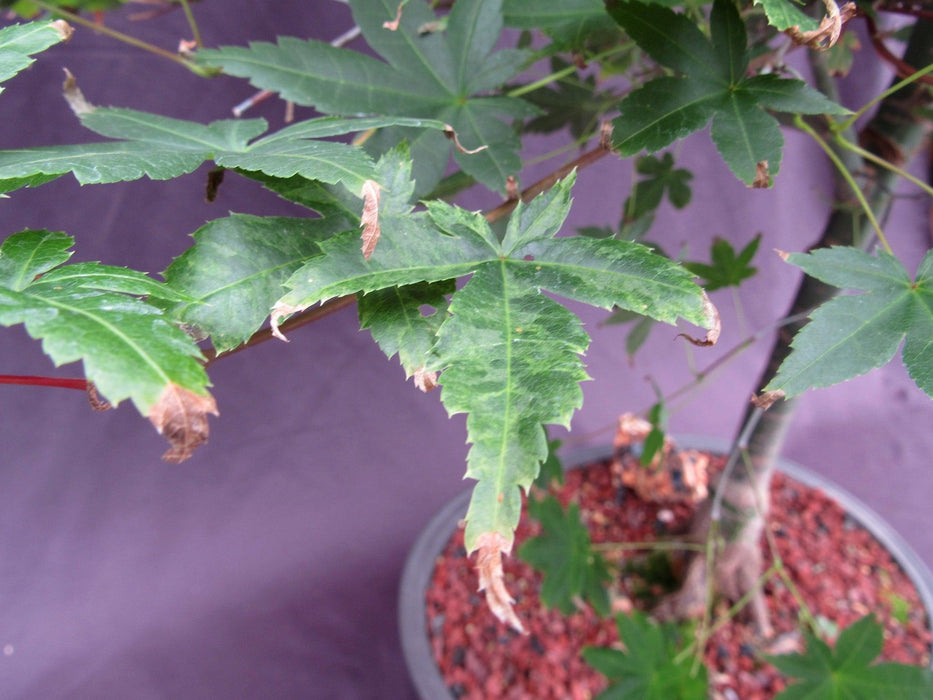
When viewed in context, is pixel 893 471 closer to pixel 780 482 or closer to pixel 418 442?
pixel 780 482

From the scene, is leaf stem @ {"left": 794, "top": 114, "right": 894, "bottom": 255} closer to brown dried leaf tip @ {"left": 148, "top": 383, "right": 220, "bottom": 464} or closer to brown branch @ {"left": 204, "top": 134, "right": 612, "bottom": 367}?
brown branch @ {"left": 204, "top": 134, "right": 612, "bottom": 367}

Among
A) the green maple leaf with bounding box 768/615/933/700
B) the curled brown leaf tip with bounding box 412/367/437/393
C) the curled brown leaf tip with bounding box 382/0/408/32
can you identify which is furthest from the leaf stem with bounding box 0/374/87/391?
the green maple leaf with bounding box 768/615/933/700

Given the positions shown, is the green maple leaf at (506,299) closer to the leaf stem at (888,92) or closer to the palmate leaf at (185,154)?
the palmate leaf at (185,154)


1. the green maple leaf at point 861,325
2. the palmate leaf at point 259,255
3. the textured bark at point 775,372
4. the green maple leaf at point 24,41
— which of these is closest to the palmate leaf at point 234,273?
the palmate leaf at point 259,255

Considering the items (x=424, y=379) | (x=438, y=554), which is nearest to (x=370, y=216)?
(x=424, y=379)

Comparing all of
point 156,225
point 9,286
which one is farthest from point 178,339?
point 156,225

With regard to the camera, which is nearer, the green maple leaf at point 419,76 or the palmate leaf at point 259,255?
the palmate leaf at point 259,255

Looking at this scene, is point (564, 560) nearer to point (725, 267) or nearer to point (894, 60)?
point (725, 267)
